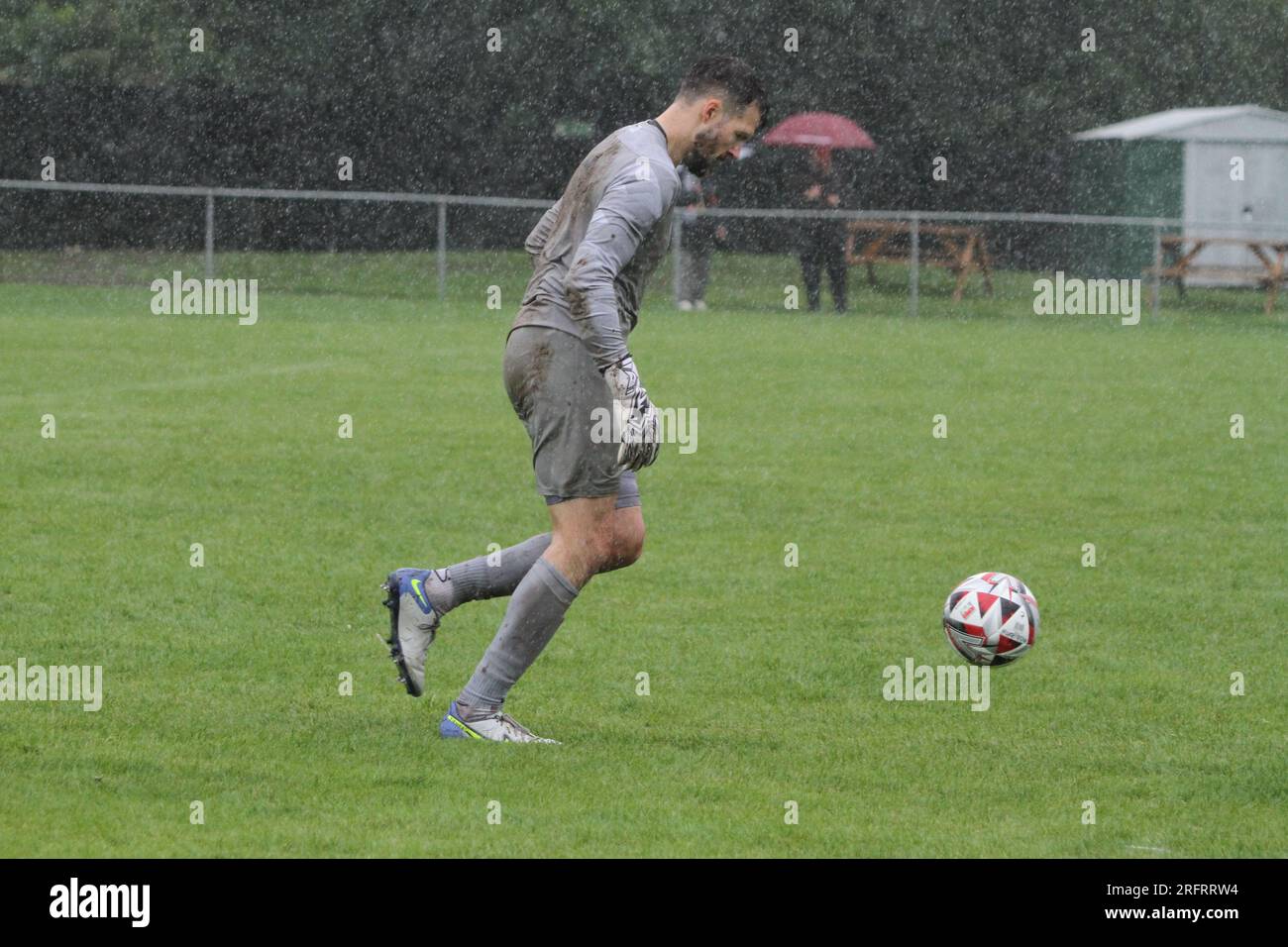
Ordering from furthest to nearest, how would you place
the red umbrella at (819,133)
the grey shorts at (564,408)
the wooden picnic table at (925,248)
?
the red umbrella at (819,133) < the wooden picnic table at (925,248) < the grey shorts at (564,408)

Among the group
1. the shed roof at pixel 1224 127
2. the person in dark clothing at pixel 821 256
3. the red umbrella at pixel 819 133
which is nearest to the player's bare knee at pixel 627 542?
the person in dark clothing at pixel 821 256

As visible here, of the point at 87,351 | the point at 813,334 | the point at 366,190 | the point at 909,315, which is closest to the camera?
the point at 87,351

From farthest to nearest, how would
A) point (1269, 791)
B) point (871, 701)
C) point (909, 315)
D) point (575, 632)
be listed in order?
point (909, 315)
point (575, 632)
point (871, 701)
point (1269, 791)

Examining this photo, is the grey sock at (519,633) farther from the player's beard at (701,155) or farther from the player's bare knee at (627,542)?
the player's beard at (701,155)

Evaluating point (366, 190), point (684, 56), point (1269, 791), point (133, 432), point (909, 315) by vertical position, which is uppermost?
point (684, 56)

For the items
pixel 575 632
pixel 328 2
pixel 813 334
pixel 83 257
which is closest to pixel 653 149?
pixel 575 632

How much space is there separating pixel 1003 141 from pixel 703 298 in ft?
40.6

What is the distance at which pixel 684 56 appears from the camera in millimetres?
32625

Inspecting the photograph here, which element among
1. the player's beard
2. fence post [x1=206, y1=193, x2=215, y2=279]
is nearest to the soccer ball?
the player's beard

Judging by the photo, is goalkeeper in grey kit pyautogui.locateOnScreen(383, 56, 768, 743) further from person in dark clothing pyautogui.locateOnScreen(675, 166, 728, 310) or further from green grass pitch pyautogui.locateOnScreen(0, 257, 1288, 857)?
person in dark clothing pyautogui.locateOnScreen(675, 166, 728, 310)

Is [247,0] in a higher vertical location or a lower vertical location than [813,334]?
higher

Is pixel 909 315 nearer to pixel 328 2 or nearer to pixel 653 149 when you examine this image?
pixel 328 2

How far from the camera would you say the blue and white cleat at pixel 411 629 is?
6.11 meters

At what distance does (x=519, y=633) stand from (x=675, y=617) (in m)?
2.14
